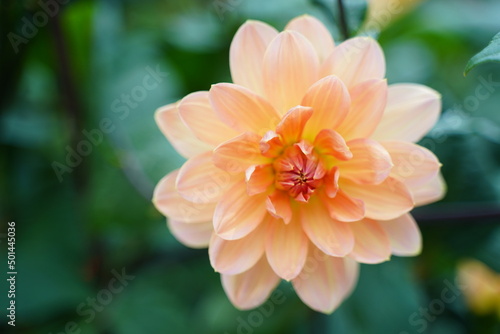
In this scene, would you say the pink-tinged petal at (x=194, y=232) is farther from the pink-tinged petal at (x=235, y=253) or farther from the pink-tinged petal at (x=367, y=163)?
the pink-tinged petal at (x=367, y=163)

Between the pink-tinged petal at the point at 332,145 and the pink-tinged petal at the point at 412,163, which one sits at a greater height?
the pink-tinged petal at the point at 332,145

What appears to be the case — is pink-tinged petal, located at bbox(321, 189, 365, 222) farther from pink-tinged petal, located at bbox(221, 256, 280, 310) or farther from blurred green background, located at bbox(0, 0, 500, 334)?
blurred green background, located at bbox(0, 0, 500, 334)

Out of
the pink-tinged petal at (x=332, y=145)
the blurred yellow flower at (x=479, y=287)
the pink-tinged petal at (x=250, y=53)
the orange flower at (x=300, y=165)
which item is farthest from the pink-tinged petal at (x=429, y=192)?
the blurred yellow flower at (x=479, y=287)

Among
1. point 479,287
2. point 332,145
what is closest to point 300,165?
point 332,145

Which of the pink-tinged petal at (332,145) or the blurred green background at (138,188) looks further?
the blurred green background at (138,188)

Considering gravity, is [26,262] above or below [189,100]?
below

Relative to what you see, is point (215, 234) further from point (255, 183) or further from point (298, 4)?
point (298, 4)

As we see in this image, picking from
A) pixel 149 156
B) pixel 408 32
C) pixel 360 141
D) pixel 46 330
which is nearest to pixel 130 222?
pixel 149 156
